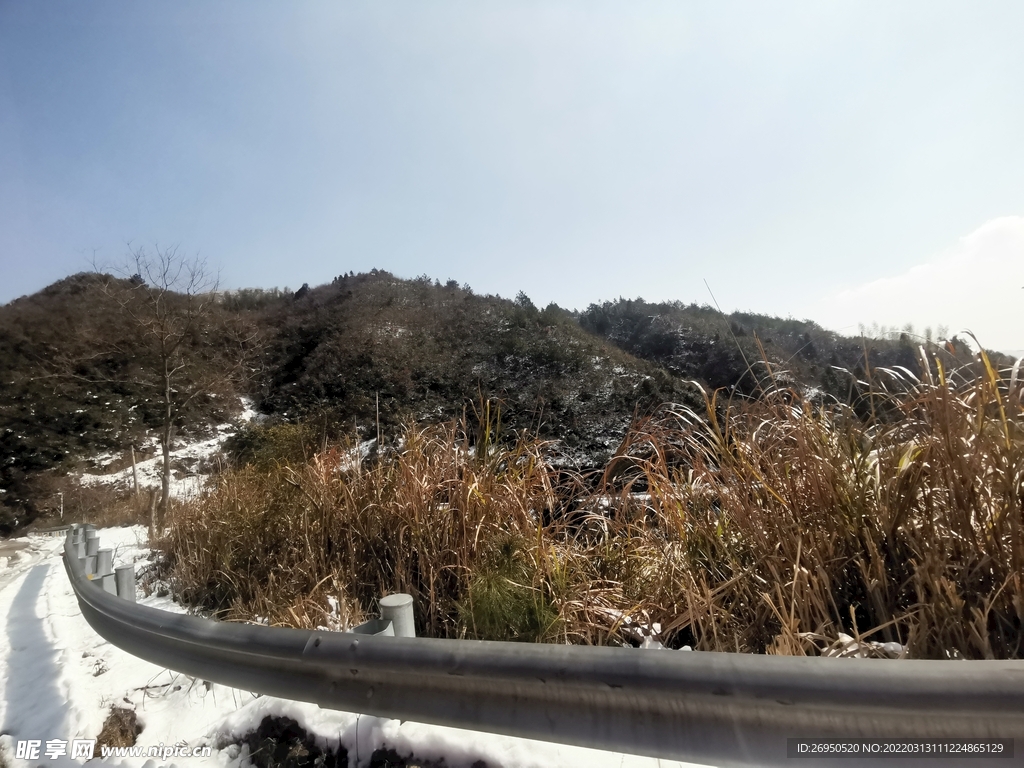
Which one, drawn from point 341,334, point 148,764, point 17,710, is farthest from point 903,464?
point 341,334

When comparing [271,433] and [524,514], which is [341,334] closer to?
[271,433]

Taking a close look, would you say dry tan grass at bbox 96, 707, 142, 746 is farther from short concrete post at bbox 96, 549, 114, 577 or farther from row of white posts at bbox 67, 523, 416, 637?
short concrete post at bbox 96, 549, 114, 577

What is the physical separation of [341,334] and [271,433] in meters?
11.2

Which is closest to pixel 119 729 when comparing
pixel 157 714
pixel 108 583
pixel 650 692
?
pixel 157 714

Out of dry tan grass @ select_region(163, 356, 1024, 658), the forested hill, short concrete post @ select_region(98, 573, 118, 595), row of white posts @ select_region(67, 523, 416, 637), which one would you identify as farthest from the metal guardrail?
the forested hill

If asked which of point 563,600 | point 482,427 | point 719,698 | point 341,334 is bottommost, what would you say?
point 563,600

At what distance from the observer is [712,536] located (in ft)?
8.14

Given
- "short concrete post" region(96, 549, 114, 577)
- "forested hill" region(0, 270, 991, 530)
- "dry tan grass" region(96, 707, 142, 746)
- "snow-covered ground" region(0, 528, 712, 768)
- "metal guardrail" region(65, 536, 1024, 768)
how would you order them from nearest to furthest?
"metal guardrail" region(65, 536, 1024, 768) → "snow-covered ground" region(0, 528, 712, 768) → "dry tan grass" region(96, 707, 142, 746) → "short concrete post" region(96, 549, 114, 577) → "forested hill" region(0, 270, 991, 530)

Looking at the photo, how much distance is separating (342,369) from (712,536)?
17515 mm

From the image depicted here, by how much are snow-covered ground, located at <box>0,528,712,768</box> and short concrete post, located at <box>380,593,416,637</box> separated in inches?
11.0

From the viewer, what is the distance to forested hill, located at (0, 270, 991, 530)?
12938 mm

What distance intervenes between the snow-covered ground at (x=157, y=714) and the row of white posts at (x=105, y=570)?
36 cm

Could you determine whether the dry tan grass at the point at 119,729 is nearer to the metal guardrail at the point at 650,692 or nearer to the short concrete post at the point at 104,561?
the metal guardrail at the point at 650,692

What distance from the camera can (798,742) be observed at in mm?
999
